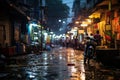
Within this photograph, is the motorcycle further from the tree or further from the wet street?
the tree

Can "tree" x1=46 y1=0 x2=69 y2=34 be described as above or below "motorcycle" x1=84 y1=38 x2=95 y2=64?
above

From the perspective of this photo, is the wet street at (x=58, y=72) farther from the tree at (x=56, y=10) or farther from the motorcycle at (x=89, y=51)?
the tree at (x=56, y=10)

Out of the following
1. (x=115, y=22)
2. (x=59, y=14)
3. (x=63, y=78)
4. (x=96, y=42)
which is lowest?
(x=63, y=78)

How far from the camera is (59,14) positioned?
Result: 87938 millimetres

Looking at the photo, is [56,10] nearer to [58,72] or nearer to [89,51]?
[89,51]

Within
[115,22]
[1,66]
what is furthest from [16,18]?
[1,66]

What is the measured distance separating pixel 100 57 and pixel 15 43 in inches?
646

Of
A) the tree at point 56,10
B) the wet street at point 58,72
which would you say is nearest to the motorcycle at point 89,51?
the wet street at point 58,72

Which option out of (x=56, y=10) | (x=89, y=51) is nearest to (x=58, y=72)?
(x=89, y=51)

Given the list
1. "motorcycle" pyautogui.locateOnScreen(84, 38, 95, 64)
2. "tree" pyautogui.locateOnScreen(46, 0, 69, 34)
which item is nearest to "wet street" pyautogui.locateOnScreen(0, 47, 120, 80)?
"motorcycle" pyautogui.locateOnScreen(84, 38, 95, 64)

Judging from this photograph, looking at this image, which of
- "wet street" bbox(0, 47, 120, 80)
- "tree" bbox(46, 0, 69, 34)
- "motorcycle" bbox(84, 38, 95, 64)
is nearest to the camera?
"wet street" bbox(0, 47, 120, 80)

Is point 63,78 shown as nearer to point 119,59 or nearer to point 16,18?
point 119,59

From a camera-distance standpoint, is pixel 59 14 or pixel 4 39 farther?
pixel 59 14

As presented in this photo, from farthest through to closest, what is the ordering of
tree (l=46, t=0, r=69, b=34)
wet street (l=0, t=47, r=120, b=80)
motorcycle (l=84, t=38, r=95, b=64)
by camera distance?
tree (l=46, t=0, r=69, b=34)
motorcycle (l=84, t=38, r=95, b=64)
wet street (l=0, t=47, r=120, b=80)
